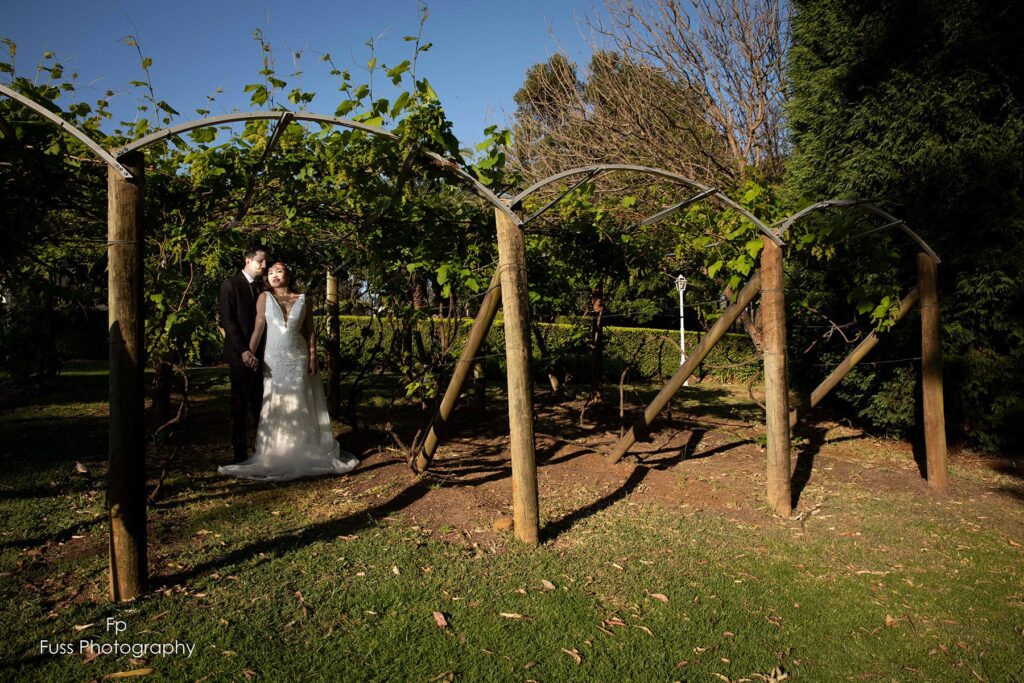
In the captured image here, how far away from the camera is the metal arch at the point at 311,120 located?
3080 millimetres

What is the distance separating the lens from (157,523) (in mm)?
4262

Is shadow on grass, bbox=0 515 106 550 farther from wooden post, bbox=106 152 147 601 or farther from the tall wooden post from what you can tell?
the tall wooden post

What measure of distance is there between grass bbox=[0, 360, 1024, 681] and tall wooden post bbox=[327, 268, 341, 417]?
2.25m

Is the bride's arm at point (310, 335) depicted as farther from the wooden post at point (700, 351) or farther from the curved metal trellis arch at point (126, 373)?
the wooden post at point (700, 351)

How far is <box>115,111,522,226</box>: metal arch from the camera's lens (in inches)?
121

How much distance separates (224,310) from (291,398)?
3.16 ft

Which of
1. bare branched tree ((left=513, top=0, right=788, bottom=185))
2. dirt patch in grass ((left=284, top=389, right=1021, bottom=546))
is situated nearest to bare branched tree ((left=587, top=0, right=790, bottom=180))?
bare branched tree ((left=513, top=0, right=788, bottom=185))

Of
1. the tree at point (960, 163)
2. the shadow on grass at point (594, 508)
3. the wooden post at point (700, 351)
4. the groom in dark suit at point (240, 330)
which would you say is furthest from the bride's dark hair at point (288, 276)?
the tree at point (960, 163)

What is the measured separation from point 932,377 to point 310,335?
5.64m

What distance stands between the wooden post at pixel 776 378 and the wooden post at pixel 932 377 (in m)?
1.78

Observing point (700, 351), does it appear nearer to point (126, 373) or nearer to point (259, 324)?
point (259, 324)

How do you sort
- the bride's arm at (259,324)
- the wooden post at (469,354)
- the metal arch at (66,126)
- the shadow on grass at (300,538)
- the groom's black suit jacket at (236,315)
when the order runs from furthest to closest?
the bride's arm at (259,324) < the groom's black suit jacket at (236,315) < the wooden post at (469,354) < the shadow on grass at (300,538) < the metal arch at (66,126)

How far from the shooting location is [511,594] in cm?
349

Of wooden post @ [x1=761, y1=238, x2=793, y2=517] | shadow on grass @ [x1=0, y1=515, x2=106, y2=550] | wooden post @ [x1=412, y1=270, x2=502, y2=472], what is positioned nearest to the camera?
shadow on grass @ [x1=0, y1=515, x2=106, y2=550]
